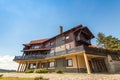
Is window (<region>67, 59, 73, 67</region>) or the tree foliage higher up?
the tree foliage

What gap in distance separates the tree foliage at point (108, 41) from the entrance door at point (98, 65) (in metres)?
7.12

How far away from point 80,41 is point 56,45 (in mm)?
7770

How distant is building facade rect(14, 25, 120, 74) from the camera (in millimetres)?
22330

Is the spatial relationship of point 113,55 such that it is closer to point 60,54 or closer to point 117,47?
point 117,47

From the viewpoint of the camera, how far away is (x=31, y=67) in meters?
35.9

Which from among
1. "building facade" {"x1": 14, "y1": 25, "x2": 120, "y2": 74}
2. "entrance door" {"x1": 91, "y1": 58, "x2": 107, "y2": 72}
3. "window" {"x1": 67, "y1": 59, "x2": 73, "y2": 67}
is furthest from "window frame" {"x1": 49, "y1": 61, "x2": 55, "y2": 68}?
"entrance door" {"x1": 91, "y1": 58, "x2": 107, "y2": 72}

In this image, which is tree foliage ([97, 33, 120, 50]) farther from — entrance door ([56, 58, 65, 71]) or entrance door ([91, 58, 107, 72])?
entrance door ([56, 58, 65, 71])

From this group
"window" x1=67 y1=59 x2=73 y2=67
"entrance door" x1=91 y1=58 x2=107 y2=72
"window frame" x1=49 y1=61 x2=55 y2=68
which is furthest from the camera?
"window frame" x1=49 y1=61 x2=55 y2=68

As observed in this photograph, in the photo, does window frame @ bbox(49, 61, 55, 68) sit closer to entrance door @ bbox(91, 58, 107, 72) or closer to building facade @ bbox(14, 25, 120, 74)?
building facade @ bbox(14, 25, 120, 74)

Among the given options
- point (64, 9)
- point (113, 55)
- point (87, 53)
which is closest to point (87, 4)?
point (64, 9)

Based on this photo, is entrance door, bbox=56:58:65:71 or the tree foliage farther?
the tree foliage

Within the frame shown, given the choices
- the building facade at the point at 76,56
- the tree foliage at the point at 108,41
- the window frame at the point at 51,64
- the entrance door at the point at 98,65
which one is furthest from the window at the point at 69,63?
the tree foliage at the point at 108,41

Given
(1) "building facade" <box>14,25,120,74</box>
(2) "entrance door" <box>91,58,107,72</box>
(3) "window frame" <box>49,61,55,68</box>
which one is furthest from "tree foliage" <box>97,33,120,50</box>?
(3) "window frame" <box>49,61,55,68</box>

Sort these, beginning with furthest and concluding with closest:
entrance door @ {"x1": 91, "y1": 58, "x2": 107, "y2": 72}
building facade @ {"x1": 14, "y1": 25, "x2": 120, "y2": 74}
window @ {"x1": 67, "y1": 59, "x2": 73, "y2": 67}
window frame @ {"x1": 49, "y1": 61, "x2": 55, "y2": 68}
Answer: window frame @ {"x1": 49, "y1": 61, "x2": 55, "y2": 68} → entrance door @ {"x1": 91, "y1": 58, "x2": 107, "y2": 72} → window @ {"x1": 67, "y1": 59, "x2": 73, "y2": 67} → building facade @ {"x1": 14, "y1": 25, "x2": 120, "y2": 74}
